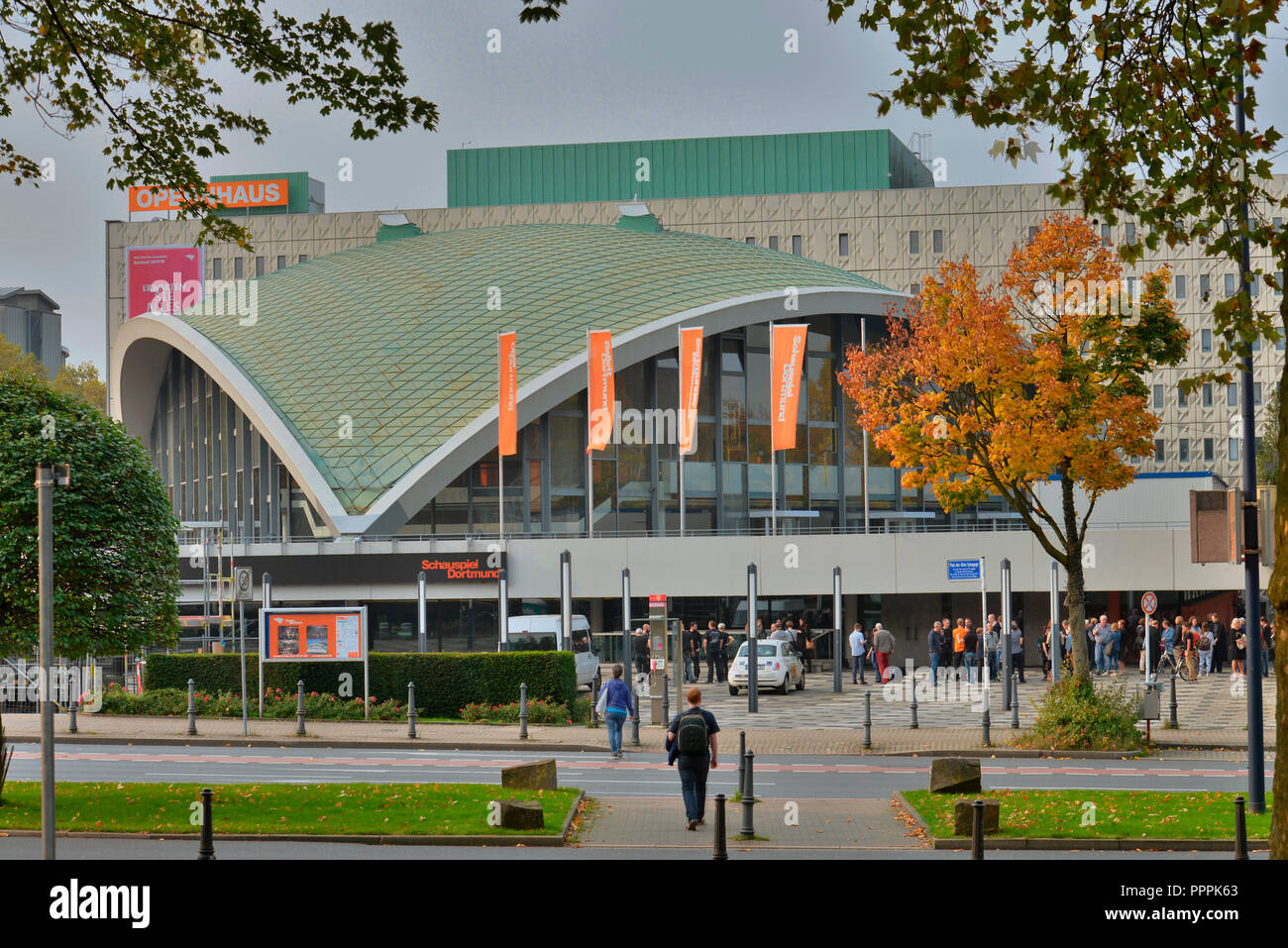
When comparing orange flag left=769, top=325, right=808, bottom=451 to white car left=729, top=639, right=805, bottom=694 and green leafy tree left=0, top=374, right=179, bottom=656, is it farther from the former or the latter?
green leafy tree left=0, top=374, right=179, bottom=656

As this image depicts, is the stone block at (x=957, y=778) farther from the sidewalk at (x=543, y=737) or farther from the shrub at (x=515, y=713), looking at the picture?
the shrub at (x=515, y=713)

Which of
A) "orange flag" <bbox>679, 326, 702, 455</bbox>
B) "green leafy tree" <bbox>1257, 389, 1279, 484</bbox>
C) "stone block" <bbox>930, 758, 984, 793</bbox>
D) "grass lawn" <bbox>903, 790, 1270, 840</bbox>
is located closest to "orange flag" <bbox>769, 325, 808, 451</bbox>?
"orange flag" <bbox>679, 326, 702, 455</bbox>

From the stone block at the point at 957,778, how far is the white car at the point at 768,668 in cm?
1629

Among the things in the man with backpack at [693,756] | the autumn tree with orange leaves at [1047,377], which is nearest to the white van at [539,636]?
the autumn tree with orange leaves at [1047,377]

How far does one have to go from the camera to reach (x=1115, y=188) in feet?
30.8

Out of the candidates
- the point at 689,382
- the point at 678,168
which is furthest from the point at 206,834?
the point at 678,168

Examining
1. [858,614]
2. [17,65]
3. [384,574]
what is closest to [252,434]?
[384,574]

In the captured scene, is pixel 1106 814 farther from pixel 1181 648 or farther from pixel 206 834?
pixel 1181 648

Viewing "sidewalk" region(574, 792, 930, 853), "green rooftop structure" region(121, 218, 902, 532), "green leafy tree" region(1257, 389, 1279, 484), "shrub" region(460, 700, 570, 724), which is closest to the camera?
"sidewalk" region(574, 792, 930, 853)

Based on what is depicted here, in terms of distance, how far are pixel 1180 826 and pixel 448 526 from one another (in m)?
35.6

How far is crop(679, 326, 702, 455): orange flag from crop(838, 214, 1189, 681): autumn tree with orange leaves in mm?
17922

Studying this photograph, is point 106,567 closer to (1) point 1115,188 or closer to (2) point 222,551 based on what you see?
(1) point 1115,188

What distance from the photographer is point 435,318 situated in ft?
178

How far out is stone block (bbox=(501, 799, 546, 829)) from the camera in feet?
47.6
